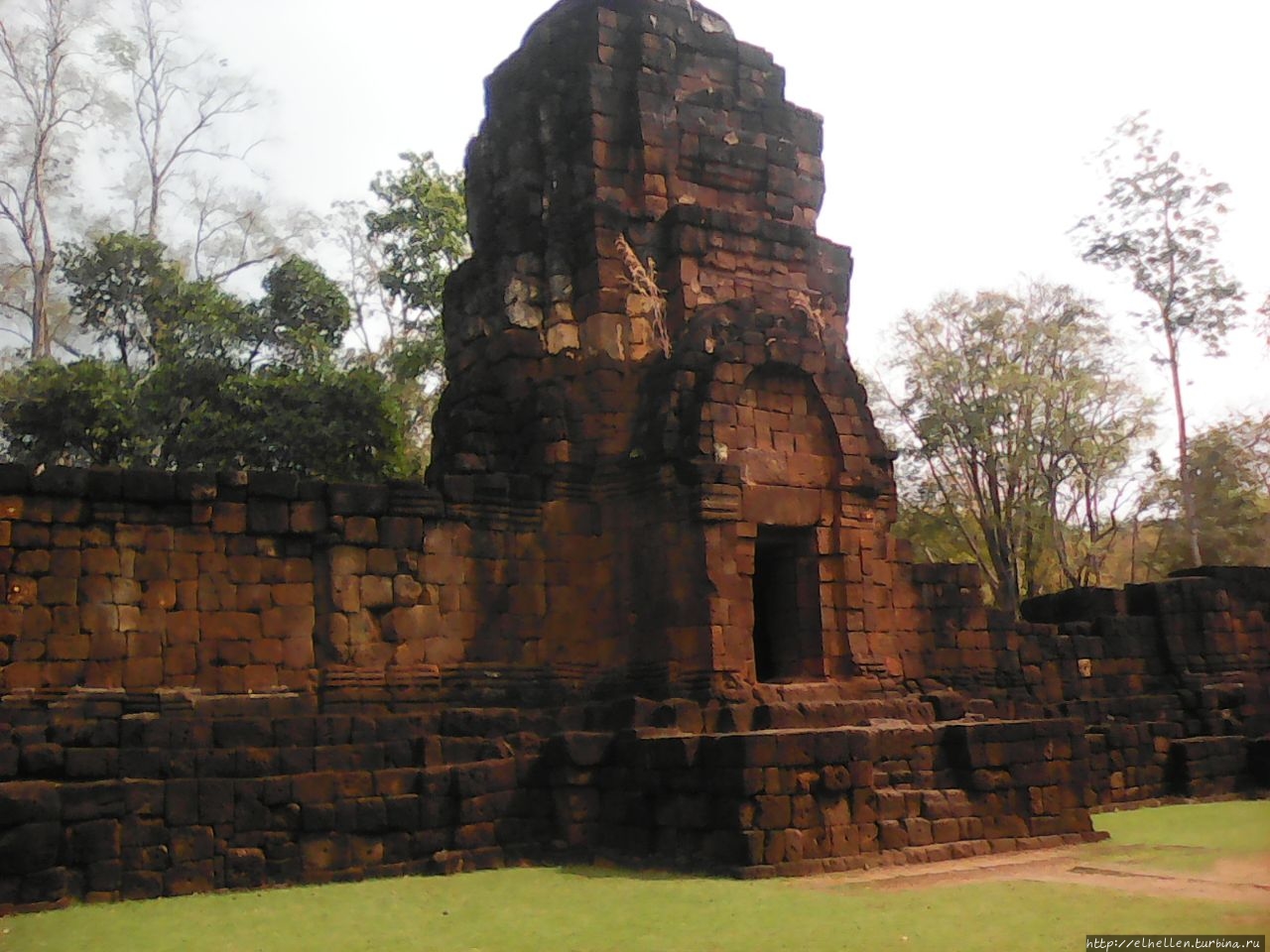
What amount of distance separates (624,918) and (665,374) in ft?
19.0

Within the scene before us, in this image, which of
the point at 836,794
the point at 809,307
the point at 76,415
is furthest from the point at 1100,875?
the point at 76,415

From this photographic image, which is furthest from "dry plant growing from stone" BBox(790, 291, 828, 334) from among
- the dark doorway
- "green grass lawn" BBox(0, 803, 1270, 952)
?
"green grass lawn" BBox(0, 803, 1270, 952)

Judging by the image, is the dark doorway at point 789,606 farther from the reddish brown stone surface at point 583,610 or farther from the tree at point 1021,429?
the tree at point 1021,429

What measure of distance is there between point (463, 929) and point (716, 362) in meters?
6.09

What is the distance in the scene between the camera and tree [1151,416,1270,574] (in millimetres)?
31094

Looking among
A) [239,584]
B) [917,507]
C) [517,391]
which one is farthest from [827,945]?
[917,507]

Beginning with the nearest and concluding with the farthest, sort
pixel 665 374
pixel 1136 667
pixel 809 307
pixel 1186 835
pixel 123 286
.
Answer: pixel 1186 835, pixel 665 374, pixel 809 307, pixel 1136 667, pixel 123 286

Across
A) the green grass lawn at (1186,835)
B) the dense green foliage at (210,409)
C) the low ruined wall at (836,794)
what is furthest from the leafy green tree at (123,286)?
the green grass lawn at (1186,835)

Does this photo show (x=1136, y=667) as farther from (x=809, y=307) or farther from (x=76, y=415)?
(x=76, y=415)

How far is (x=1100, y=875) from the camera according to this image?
8062 mm

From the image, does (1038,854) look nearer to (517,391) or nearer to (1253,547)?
(517,391)

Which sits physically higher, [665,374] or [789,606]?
[665,374]

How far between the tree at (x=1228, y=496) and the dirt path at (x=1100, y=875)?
2441 centimetres

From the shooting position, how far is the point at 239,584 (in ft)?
32.8
